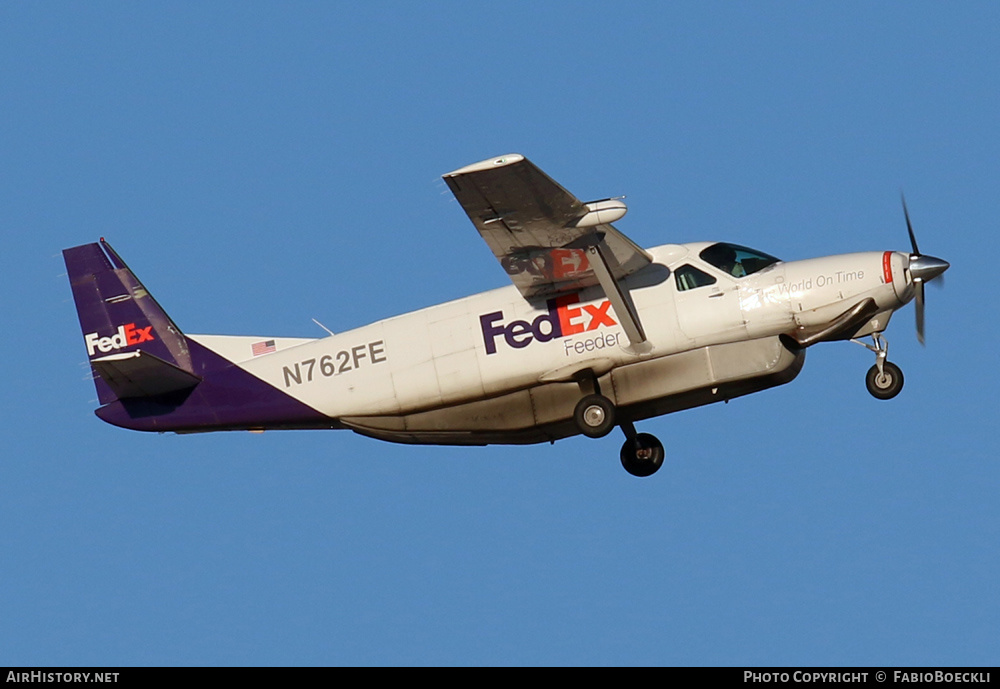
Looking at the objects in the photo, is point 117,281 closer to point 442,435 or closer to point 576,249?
point 442,435

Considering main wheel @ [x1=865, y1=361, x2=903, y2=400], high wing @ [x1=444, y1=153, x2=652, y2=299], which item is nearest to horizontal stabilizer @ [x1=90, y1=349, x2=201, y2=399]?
high wing @ [x1=444, y1=153, x2=652, y2=299]

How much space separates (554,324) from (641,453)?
9.50ft

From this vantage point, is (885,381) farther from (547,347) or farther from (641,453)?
(547,347)

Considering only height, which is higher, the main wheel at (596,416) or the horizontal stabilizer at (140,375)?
the horizontal stabilizer at (140,375)

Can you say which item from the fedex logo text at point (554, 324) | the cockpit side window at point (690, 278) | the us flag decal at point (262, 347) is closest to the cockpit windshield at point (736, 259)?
the cockpit side window at point (690, 278)

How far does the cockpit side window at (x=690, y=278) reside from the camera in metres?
22.6

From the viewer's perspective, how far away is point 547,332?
2294 centimetres

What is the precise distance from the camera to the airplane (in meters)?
22.1

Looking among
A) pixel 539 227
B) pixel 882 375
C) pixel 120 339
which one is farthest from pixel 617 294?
pixel 120 339

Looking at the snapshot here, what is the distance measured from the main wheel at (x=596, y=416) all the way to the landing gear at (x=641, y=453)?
1614mm

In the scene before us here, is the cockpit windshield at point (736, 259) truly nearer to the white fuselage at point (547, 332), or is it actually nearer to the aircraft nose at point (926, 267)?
the white fuselage at point (547, 332)

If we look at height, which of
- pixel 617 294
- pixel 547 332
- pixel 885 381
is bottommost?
pixel 885 381

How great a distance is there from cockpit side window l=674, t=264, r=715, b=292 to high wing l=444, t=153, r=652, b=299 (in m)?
0.52
